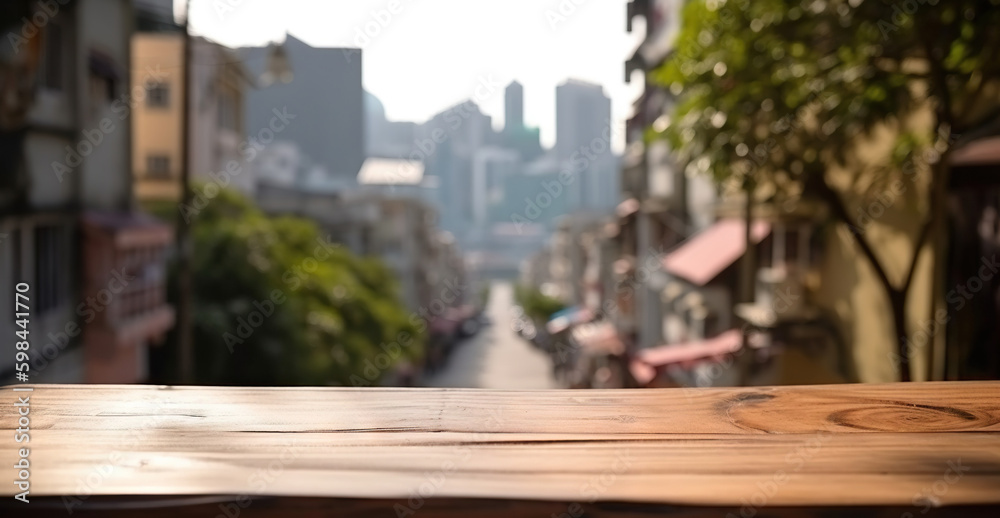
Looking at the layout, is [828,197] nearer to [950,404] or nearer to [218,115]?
[950,404]

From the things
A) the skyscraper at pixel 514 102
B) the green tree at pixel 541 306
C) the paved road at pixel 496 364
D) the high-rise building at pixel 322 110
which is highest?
the skyscraper at pixel 514 102

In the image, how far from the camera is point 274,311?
1448 centimetres

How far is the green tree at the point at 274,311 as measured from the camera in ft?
46.3

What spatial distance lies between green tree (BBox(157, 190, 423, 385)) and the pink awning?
5627 millimetres

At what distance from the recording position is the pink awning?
11.5m

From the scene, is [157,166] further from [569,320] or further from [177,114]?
[569,320]

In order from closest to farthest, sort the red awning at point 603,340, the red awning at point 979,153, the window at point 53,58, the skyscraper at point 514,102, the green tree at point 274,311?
the red awning at point 979,153 < the window at point 53,58 < the green tree at point 274,311 < the red awning at point 603,340 < the skyscraper at point 514,102

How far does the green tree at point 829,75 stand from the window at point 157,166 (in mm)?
18937

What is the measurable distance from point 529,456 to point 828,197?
578 cm

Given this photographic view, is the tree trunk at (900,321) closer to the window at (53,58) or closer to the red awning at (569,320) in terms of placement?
the window at (53,58)

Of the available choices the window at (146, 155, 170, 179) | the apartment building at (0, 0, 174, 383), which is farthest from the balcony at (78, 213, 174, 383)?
the window at (146, 155, 170, 179)

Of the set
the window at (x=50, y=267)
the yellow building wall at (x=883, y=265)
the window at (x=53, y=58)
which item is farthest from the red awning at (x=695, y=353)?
the window at (x=53, y=58)

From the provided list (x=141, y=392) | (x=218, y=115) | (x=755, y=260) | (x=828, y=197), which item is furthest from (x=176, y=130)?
(x=141, y=392)

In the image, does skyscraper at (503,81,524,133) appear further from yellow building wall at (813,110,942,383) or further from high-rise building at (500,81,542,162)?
yellow building wall at (813,110,942,383)
